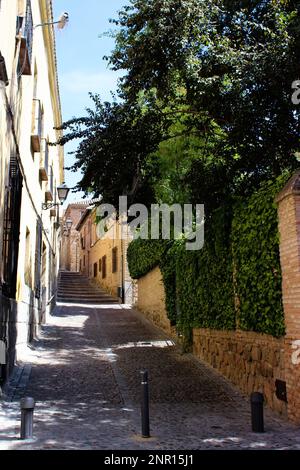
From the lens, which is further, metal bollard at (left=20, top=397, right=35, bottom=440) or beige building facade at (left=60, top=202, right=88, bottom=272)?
beige building facade at (left=60, top=202, right=88, bottom=272)

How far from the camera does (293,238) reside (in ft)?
20.0

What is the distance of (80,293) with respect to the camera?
27.0 m

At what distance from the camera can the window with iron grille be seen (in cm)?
786

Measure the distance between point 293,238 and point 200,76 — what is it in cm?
438

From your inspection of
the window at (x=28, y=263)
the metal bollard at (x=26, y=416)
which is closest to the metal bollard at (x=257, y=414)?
the metal bollard at (x=26, y=416)

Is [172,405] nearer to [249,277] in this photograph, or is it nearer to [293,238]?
[249,277]

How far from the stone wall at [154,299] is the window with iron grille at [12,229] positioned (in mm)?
6159

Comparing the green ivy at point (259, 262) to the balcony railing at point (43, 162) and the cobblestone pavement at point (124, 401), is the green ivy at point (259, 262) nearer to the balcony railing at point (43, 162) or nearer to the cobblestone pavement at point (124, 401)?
the cobblestone pavement at point (124, 401)

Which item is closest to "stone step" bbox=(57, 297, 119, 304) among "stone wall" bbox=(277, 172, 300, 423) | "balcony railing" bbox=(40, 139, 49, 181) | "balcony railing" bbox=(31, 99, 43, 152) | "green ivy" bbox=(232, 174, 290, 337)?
"balcony railing" bbox=(40, 139, 49, 181)

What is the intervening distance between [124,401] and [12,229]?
3491mm

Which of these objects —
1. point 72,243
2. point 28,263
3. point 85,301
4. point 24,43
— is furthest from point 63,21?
point 72,243

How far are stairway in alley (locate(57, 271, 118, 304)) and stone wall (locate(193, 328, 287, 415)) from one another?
14150mm

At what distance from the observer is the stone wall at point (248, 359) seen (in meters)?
6.72

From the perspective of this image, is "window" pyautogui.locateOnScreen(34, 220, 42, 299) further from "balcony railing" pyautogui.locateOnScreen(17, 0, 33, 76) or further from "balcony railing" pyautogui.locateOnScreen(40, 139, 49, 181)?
"balcony railing" pyautogui.locateOnScreen(17, 0, 33, 76)
